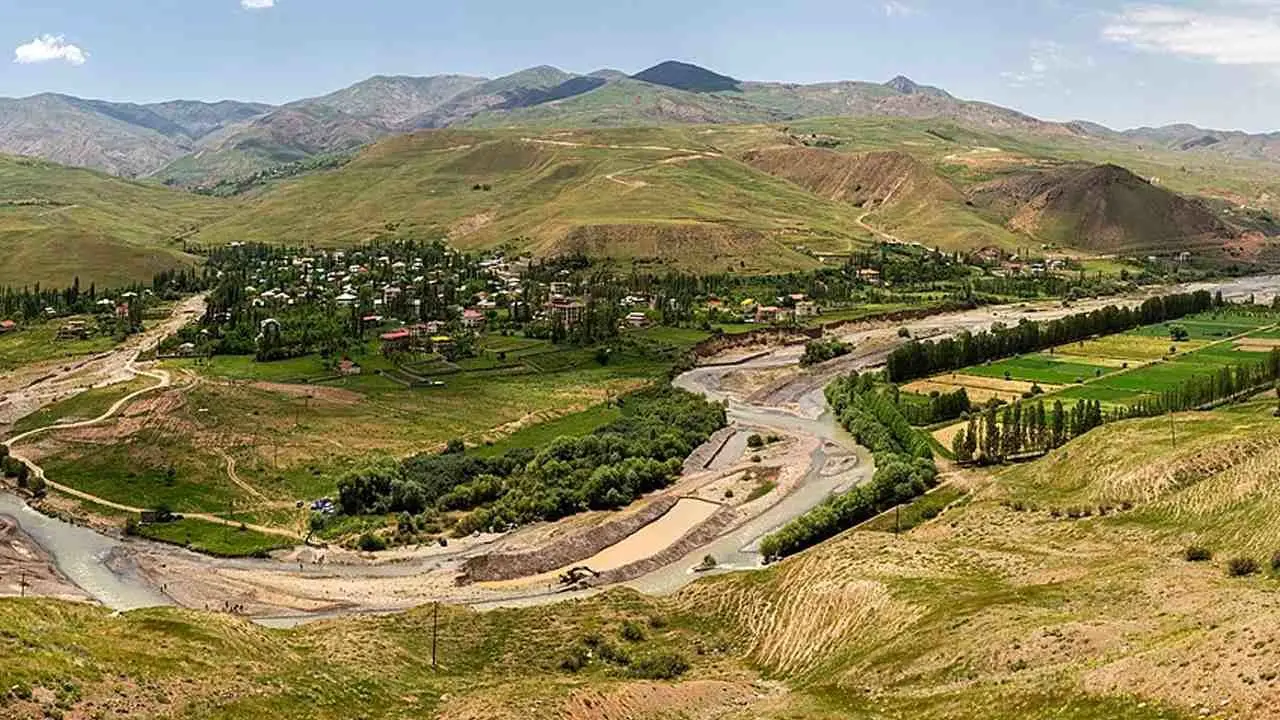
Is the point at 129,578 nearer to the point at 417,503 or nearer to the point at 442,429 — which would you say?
the point at 417,503

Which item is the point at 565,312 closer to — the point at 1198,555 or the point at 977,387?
the point at 977,387

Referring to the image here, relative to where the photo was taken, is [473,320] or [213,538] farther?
[473,320]

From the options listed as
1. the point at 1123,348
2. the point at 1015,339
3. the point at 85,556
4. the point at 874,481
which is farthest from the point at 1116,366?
the point at 85,556

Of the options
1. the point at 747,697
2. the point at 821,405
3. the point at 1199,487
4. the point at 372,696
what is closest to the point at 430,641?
the point at 372,696

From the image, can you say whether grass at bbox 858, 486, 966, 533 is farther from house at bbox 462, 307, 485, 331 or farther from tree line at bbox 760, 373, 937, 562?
house at bbox 462, 307, 485, 331

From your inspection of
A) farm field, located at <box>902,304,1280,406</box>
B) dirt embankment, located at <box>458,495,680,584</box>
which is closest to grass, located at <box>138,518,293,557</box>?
dirt embankment, located at <box>458,495,680,584</box>

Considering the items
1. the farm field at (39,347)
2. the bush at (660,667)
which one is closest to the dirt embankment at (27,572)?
the bush at (660,667)
